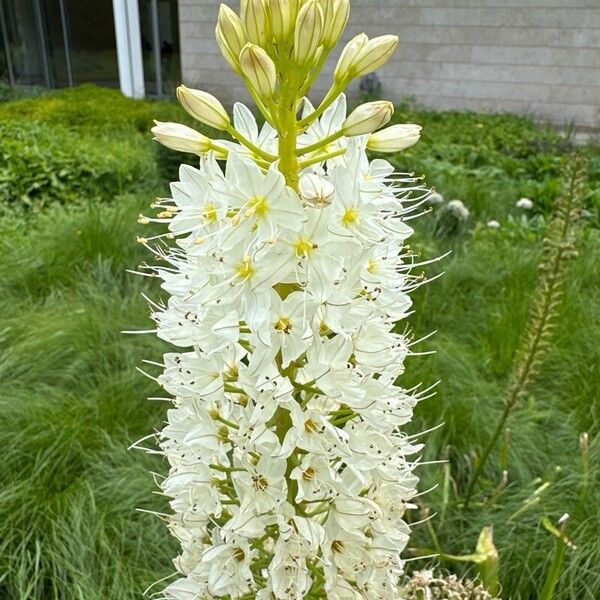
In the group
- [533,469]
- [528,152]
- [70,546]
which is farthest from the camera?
[528,152]

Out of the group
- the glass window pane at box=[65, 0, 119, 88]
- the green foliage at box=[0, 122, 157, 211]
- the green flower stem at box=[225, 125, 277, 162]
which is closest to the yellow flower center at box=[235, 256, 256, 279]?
the green flower stem at box=[225, 125, 277, 162]

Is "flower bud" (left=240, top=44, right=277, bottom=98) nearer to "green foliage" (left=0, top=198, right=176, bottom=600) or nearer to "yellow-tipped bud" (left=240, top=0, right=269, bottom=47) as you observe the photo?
"yellow-tipped bud" (left=240, top=0, right=269, bottom=47)

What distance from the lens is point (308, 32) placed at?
1.25m

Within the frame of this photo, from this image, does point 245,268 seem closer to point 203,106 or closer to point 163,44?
point 203,106

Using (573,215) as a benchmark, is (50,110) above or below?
below

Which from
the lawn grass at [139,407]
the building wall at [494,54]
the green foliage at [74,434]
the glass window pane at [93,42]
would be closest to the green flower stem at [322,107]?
the lawn grass at [139,407]

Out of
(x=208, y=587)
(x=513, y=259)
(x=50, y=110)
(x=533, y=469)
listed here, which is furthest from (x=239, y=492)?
(x=50, y=110)

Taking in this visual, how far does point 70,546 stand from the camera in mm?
2533

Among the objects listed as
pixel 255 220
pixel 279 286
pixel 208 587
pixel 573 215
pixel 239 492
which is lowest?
pixel 208 587

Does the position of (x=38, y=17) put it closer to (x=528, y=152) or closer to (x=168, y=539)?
(x=528, y=152)

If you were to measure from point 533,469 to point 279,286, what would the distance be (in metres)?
2.11

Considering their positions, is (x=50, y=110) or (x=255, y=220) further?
(x=50, y=110)

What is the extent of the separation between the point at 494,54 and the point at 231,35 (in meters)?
11.7

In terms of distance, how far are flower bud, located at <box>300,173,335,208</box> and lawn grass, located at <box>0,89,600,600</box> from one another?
166 centimetres
